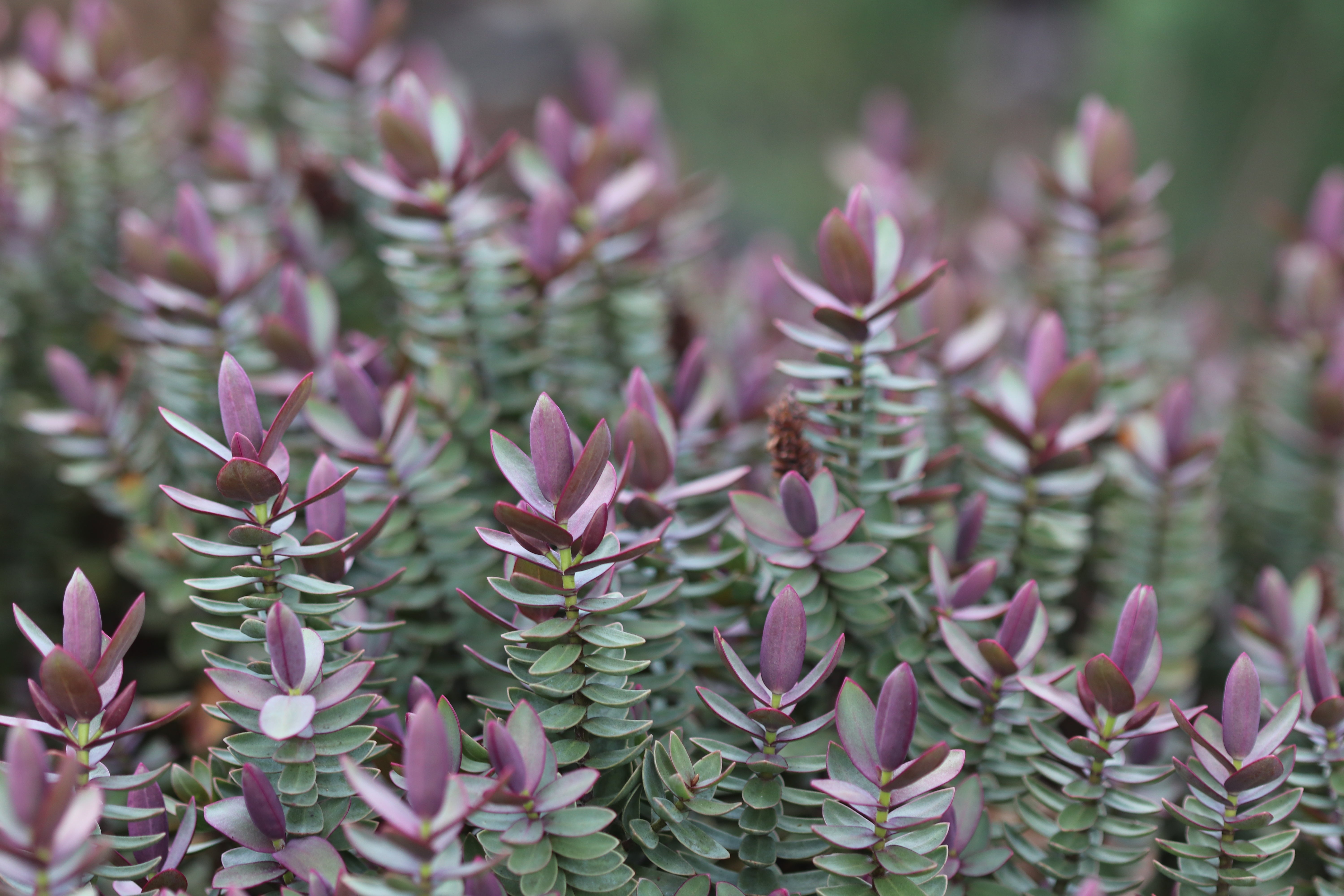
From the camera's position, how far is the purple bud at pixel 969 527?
831 mm

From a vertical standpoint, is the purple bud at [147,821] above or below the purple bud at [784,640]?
below

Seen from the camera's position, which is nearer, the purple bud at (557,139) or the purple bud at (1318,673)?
the purple bud at (1318,673)

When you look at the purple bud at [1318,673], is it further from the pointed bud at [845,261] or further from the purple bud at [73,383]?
the purple bud at [73,383]

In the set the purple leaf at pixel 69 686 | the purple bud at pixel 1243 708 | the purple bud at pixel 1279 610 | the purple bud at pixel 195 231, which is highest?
the purple bud at pixel 195 231

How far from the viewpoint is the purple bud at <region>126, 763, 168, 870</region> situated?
653mm

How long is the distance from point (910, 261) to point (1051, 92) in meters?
6.35

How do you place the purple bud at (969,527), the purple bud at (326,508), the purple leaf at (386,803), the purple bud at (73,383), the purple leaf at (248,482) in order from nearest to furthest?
the purple leaf at (386,803)
the purple leaf at (248,482)
the purple bud at (326,508)
the purple bud at (969,527)
the purple bud at (73,383)

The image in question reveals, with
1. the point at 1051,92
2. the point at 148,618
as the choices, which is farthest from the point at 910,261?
the point at 1051,92

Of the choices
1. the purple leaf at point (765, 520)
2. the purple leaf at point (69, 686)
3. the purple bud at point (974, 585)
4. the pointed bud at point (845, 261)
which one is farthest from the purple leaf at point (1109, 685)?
the purple leaf at point (69, 686)

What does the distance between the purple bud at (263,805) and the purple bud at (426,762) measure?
0.48 feet

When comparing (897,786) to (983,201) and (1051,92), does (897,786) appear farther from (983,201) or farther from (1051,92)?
(1051,92)

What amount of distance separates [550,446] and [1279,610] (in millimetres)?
722

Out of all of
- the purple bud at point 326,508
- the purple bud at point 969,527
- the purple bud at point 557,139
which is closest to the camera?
the purple bud at point 326,508

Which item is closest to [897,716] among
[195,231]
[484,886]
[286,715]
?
[484,886]
